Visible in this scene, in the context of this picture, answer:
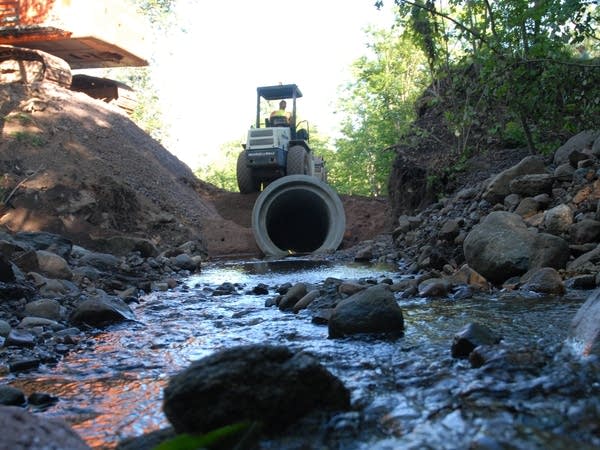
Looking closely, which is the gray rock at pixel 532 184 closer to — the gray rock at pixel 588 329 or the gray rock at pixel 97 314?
the gray rock at pixel 588 329

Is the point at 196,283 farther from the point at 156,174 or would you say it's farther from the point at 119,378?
the point at 156,174

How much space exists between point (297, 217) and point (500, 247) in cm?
1122

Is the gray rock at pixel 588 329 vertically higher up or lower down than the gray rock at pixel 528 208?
lower down

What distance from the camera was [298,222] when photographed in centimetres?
1645

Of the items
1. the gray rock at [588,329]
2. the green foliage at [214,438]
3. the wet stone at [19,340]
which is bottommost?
the wet stone at [19,340]

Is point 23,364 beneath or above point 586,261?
beneath

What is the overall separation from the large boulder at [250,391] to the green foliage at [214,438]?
0.04 m

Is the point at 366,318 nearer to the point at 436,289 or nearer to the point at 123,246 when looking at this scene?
the point at 436,289

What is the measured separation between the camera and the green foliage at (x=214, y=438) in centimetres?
164

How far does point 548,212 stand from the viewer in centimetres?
584

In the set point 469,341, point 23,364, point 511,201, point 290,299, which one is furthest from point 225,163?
point 469,341

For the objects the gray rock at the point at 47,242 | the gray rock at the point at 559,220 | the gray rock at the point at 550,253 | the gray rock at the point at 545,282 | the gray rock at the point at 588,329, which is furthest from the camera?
the gray rock at the point at 47,242

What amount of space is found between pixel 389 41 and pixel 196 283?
21438mm

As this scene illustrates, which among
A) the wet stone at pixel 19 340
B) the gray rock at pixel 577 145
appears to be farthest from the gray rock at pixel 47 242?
the gray rock at pixel 577 145
